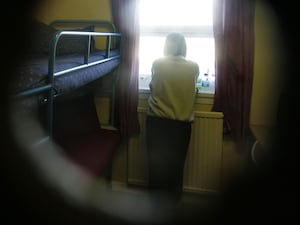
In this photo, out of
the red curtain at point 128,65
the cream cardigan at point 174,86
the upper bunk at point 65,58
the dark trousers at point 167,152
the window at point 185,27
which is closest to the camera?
the upper bunk at point 65,58

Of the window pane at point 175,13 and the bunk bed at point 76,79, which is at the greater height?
the window pane at point 175,13

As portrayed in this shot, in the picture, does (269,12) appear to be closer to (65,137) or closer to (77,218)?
(65,137)

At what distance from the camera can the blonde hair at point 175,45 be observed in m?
2.04

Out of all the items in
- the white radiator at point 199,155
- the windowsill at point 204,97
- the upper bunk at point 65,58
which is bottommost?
the white radiator at point 199,155

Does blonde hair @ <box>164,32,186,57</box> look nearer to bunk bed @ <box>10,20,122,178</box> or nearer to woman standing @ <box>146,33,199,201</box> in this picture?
woman standing @ <box>146,33,199,201</box>

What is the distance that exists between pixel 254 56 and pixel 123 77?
952 millimetres

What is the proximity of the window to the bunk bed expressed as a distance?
0.28m

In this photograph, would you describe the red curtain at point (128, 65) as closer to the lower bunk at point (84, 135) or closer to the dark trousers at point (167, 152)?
the lower bunk at point (84, 135)

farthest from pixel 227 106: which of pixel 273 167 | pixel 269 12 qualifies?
pixel 269 12

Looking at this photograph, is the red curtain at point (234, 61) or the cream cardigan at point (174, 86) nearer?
the cream cardigan at point (174, 86)

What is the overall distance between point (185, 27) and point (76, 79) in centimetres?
119

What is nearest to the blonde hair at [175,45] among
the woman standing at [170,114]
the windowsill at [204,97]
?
the woman standing at [170,114]

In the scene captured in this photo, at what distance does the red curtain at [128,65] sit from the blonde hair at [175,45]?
323mm

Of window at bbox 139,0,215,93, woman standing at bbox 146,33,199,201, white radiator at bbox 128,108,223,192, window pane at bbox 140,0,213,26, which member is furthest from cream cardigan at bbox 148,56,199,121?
window pane at bbox 140,0,213,26
